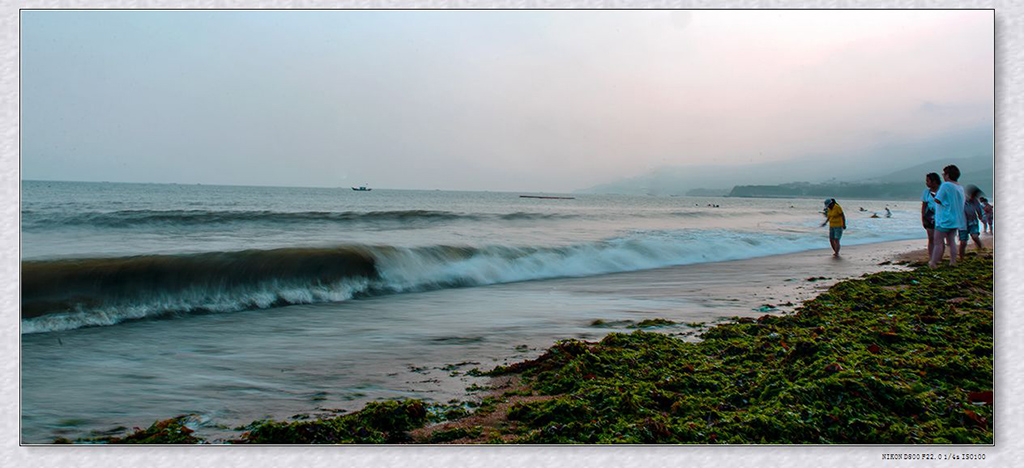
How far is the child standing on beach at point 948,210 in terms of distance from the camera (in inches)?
222

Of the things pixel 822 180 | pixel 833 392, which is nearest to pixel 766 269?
pixel 822 180

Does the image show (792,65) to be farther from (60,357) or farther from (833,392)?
(60,357)

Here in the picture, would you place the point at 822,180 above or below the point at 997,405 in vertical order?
above

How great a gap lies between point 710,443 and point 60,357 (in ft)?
14.0

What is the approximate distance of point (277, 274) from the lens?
7.22 metres

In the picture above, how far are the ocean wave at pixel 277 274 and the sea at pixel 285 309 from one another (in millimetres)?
25

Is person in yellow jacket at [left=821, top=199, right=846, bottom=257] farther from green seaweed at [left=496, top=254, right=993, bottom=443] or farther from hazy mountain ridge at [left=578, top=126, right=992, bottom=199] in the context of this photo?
green seaweed at [left=496, top=254, right=993, bottom=443]

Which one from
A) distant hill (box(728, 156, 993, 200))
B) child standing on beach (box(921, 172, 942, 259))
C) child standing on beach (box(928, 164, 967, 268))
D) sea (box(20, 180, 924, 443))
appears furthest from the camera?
child standing on beach (box(921, 172, 942, 259))

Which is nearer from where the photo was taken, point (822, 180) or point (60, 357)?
point (60, 357)

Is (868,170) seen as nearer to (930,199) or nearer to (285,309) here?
(930,199)

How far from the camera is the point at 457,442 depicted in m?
2.80

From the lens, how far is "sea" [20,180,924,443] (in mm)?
3369

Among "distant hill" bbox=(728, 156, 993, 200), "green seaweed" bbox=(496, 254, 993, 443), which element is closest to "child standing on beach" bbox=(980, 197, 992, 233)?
"distant hill" bbox=(728, 156, 993, 200)

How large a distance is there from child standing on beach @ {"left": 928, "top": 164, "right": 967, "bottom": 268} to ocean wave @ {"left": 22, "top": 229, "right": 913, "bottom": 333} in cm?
425
